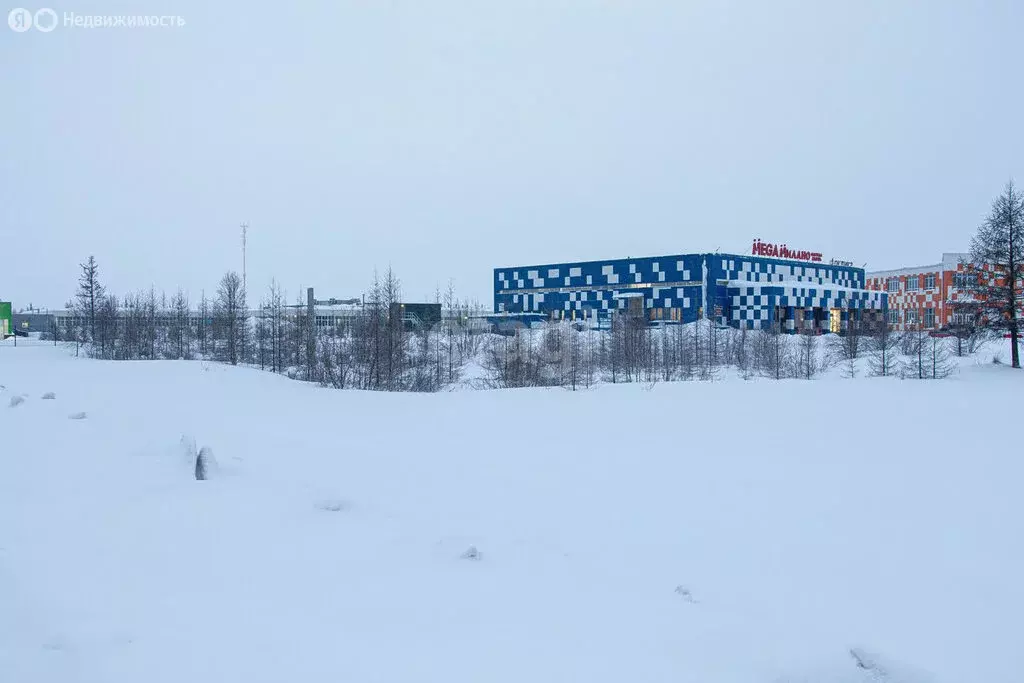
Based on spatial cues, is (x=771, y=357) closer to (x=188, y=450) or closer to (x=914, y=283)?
(x=188, y=450)

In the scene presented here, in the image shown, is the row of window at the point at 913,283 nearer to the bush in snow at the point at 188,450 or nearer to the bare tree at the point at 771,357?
the bare tree at the point at 771,357

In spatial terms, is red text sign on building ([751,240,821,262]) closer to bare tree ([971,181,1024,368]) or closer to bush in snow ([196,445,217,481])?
bare tree ([971,181,1024,368])

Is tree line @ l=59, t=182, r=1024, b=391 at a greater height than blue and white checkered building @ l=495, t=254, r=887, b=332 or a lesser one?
lesser

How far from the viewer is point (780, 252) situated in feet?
177

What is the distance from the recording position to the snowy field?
3.48 metres

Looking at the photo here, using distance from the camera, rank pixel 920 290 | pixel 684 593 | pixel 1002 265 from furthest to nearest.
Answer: pixel 920 290
pixel 1002 265
pixel 684 593

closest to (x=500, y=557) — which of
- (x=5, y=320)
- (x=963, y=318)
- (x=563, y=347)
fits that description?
(x=563, y=347)

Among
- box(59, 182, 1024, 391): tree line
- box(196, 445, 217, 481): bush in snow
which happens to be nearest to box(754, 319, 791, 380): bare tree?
box(59, 182, 1024, 391): tree line

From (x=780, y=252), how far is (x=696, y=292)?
426 inches

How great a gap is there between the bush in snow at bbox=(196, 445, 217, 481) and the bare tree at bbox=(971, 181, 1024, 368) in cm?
2583

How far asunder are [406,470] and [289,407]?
22.2 ft

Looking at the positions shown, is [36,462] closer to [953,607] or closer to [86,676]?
[86,676]

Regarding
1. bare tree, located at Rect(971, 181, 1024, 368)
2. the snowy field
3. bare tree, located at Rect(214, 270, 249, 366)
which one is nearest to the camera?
the snowy field

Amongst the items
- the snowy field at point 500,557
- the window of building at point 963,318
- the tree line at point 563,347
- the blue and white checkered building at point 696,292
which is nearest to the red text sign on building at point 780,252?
the blue and white checkered building at point 696,292
